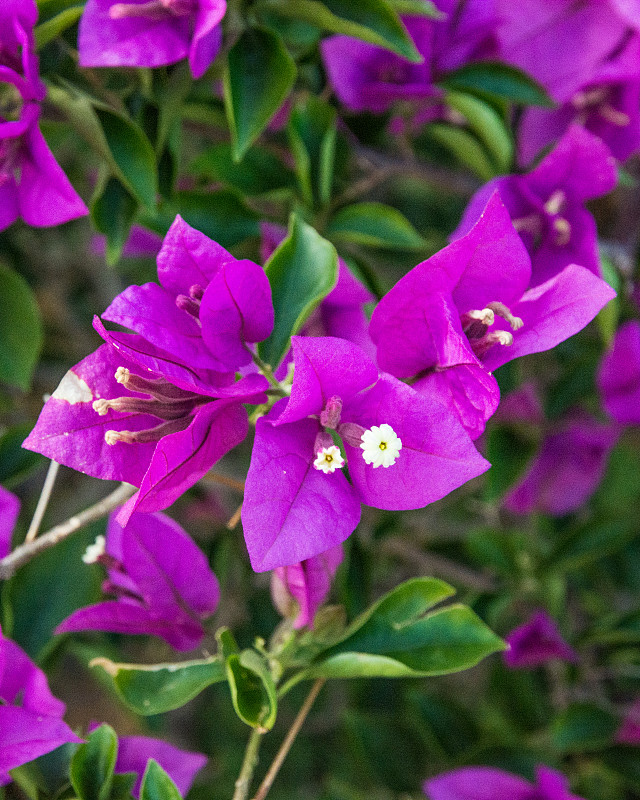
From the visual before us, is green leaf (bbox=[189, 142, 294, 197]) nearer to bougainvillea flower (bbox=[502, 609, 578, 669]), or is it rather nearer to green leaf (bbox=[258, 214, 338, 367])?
green leaf (bbox=[258, 214, 338, 367])

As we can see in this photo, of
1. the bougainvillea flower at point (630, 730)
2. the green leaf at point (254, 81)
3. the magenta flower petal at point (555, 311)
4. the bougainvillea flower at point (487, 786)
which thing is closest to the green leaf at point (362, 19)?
the green leaf at point (254, 81)

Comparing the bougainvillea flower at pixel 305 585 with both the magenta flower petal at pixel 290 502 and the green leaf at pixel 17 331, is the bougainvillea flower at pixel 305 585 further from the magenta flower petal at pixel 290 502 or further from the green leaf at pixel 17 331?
the green leaf at pixel 17 331

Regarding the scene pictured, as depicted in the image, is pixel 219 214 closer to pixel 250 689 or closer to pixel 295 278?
pixel 295 278

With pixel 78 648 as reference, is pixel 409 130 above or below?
above

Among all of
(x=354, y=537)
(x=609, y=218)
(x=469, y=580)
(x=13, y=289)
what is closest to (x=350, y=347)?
(x=354, y=537)

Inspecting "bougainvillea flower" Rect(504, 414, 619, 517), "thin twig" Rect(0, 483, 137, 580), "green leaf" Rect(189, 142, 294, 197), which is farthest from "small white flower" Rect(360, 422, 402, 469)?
"bougainvillea flower" Rect(504, 414, 619, 517)

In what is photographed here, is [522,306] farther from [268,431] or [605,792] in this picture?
[605,792]

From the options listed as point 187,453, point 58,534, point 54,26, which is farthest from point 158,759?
point 54,26
